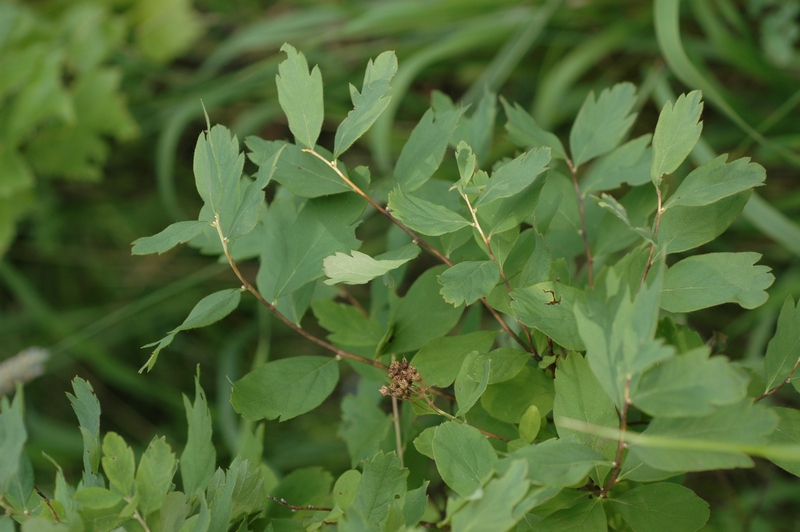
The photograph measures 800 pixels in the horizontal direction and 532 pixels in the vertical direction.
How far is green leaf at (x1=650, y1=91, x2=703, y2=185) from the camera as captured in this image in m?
0.41

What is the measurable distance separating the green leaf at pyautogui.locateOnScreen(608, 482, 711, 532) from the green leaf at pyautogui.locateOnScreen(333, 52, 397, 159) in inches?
10.7

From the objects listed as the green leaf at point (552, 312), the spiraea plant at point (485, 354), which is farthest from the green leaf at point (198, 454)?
the green leaf at point (552, 312)

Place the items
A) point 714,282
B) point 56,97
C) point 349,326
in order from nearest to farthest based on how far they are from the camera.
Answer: point 714,282, point 349,326, point 56,97

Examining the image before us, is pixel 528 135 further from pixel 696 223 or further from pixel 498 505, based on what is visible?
pixel 498 505

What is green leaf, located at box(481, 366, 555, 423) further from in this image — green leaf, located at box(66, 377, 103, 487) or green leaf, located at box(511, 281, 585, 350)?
green leaf, located at box(66, 377, 103, 487)

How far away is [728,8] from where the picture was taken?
1.16 metres

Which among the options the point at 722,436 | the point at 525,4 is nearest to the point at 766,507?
the point at 722,436

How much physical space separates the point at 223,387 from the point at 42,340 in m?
0.52

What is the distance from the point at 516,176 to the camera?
416 millimetres

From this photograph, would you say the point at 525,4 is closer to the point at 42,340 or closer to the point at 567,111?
the point at 567,111

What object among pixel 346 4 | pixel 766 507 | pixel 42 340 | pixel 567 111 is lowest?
pixel 42 340

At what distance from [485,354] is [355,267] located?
0.33 feet

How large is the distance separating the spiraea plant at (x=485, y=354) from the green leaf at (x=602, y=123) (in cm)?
3

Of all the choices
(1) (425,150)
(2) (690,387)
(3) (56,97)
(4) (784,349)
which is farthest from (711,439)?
(3) (56,97)
